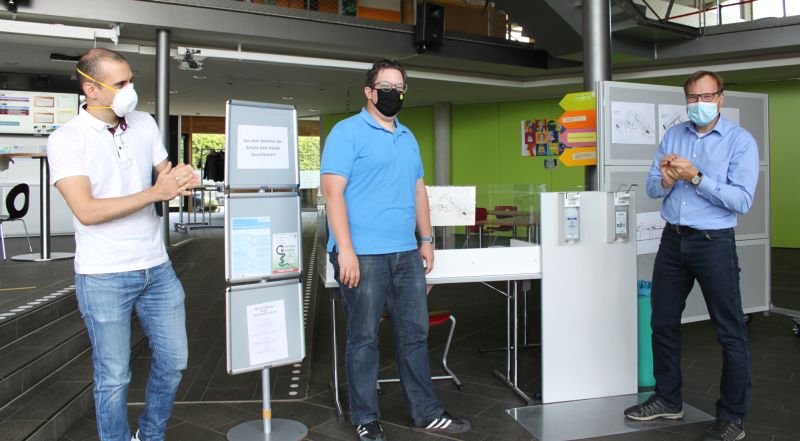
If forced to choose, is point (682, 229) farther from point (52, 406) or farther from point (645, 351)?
point (52, 406)

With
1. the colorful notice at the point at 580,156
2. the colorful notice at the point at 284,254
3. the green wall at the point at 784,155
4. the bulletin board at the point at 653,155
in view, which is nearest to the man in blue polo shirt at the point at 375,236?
the colorful notice at the point at 284,254

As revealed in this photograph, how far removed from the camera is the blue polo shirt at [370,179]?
8.78ft

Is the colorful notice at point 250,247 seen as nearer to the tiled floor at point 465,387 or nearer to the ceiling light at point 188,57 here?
the tiled floor at point 465,387

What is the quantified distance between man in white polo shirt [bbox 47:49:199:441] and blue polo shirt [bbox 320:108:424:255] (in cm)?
69

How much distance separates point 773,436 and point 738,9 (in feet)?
23.9

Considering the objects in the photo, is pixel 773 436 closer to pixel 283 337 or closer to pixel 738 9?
pixel 283 337

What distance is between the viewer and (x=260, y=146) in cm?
274

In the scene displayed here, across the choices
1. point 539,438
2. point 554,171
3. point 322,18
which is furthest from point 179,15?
point 554,171

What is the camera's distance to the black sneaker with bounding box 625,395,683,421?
9.95 ft

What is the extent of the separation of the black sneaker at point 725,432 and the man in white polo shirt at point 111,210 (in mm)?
2420

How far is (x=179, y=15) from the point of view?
728 cm

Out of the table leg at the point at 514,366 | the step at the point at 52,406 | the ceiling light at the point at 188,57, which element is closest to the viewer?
the step at the point at 52,406

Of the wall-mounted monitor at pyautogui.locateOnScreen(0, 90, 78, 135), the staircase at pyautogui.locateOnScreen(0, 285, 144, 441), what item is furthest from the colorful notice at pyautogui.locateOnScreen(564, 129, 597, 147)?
the wall-mounted monitor at pyautogui.locateOnScreen(0, 90, 78, 135)

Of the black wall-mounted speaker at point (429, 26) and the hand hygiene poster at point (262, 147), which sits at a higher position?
the black wall-mounted speaker at point (429, 26)
